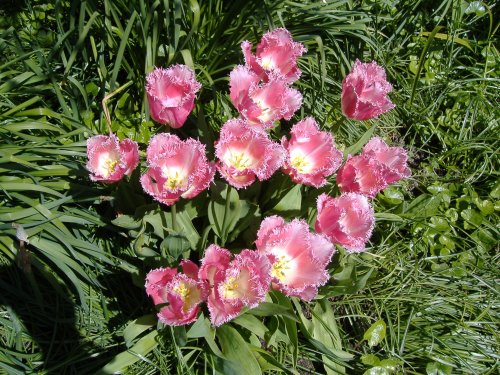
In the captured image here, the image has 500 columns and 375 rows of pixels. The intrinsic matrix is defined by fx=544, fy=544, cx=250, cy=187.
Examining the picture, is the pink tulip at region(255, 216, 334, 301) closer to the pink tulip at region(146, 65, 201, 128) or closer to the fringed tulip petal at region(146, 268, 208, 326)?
the fringed tulip petal at region(146, 268, 208, 326)

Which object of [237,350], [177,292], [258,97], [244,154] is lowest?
[237,350]

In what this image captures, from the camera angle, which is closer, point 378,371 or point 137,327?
point 137,327

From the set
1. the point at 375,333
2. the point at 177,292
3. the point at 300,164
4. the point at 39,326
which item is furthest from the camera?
the point at 375,333

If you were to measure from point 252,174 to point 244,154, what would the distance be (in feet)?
0.24

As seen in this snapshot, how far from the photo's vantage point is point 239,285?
1.52 metres

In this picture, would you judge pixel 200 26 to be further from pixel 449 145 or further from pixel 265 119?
pixel 449 145

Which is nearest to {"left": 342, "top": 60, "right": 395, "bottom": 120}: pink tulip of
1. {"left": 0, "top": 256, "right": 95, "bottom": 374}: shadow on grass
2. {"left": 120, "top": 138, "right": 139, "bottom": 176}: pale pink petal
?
{"left": 120, "top": 138, "right": 139, "bottom": 176}: pale pink petal

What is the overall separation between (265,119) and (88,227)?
0.84 m

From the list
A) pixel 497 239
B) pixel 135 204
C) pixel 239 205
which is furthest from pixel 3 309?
pixel 497 239

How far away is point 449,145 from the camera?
2.83 m

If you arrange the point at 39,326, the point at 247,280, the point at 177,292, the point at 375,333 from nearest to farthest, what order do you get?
1. the point at 247,280
2. the point at 177,292
3. the point at 39,326
4. the point at 375,333

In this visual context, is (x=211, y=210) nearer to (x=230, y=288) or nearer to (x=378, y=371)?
(x=230, y=288)

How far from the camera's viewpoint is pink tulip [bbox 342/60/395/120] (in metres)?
1.71

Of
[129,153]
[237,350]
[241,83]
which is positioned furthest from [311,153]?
[237,350]
